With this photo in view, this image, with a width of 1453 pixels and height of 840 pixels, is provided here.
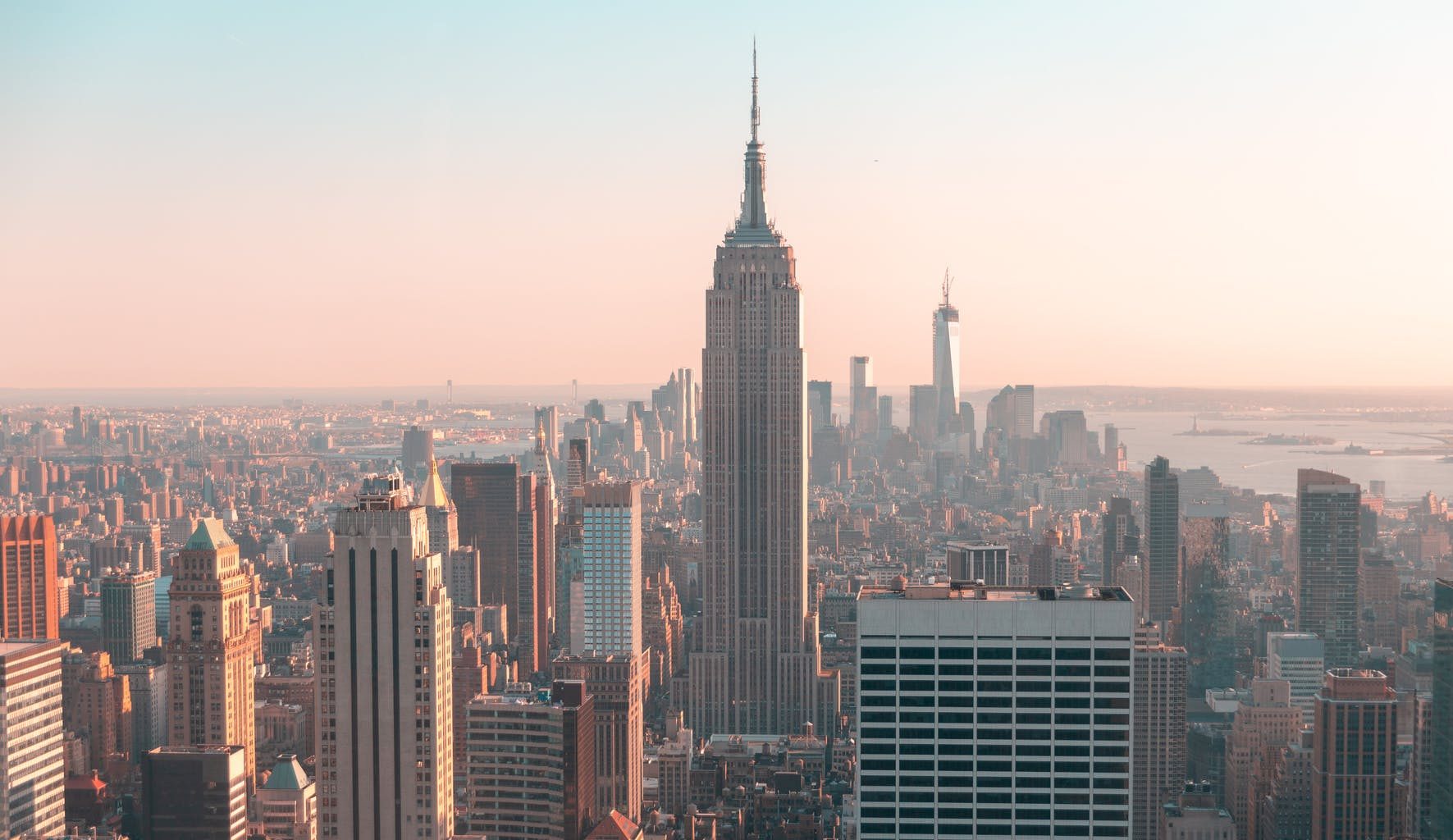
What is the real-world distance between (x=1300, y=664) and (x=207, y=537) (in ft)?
44.6

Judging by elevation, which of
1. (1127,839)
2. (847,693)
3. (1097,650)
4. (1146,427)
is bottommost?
(847,693)

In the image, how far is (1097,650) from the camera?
10.6 meters

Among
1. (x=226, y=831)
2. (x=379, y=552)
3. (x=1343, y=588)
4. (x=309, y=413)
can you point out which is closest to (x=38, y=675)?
(x=226, y=831)

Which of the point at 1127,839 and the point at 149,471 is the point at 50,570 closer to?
the point at 149,471

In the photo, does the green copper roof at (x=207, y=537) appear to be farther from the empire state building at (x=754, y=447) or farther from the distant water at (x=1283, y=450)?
the empire state building at (x=754, y=447)

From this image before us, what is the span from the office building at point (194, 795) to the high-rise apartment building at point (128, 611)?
11.3ft

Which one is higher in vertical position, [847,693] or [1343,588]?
[1343,588]

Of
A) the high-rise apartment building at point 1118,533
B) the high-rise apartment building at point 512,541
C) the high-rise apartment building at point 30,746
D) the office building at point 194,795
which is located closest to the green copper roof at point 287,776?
the office building at point 194,795

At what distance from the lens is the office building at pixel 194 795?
15.3m

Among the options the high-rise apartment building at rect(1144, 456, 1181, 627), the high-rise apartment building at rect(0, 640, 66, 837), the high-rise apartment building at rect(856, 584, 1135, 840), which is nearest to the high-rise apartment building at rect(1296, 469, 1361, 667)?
the high-rise apartment building at rect(1144, 456, 1181, 627)

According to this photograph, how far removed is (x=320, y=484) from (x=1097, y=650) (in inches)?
330

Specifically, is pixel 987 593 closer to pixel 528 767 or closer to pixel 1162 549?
pixel 528 767

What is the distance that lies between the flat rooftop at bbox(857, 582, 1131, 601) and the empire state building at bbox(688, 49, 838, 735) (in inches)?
787

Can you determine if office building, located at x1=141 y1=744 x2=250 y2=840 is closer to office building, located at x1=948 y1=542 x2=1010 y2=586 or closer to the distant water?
office building, located at x1=948 y1=542 x2=1010 y2=586
